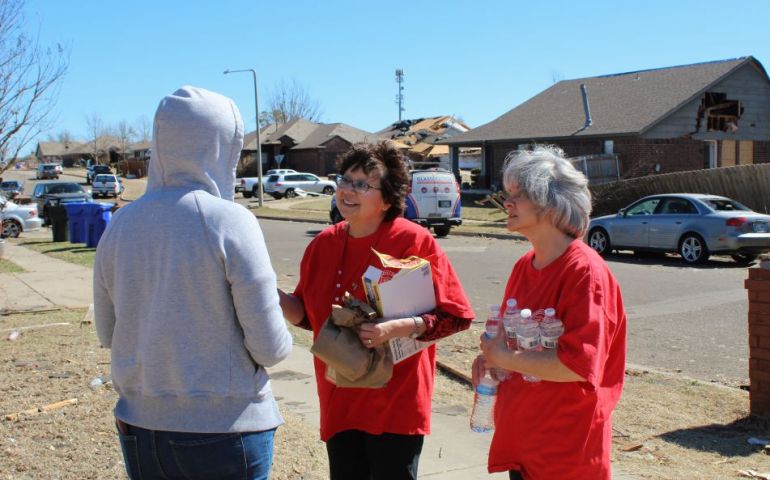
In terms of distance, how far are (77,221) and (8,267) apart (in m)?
5.12

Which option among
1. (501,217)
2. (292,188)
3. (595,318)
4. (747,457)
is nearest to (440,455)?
(747,457)

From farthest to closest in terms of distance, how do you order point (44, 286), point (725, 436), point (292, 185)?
point (292, 185)
point (44, 286)
point (725, 436)

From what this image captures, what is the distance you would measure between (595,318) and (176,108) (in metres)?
1.52

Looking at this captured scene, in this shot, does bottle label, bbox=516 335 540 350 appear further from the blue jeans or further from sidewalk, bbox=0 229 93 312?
sidewalk, bbox=0 229 93 312

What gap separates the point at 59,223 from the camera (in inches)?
894

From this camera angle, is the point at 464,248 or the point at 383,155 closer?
the point at 383,155

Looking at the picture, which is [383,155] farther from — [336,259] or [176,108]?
[176,108]

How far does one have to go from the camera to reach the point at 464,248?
1955 centimetres

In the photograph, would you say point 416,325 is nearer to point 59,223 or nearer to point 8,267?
point 8,267

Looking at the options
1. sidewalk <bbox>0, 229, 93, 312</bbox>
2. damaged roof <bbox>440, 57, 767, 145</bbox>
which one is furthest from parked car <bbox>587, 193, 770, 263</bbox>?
damaged roof <bbox>440, 57, 767, 145</bbox>

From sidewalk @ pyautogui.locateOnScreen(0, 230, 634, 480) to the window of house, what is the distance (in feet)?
87.4

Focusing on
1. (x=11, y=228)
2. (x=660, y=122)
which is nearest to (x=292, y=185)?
(x=11, y=228)

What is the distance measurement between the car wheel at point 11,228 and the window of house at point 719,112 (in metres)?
25.8

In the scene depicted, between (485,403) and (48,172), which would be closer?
(485,403)
